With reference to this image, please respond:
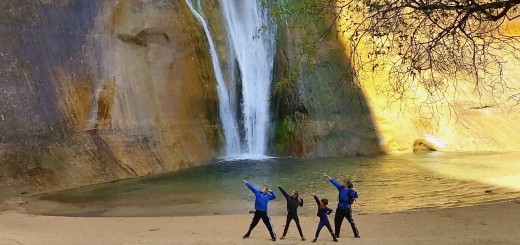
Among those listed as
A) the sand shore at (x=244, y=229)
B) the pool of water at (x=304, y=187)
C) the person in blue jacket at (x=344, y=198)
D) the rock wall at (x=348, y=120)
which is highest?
the rock wall at (x=348, y=120)

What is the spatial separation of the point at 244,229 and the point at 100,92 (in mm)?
11117

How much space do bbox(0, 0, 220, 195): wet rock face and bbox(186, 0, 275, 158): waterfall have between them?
0.97 metres

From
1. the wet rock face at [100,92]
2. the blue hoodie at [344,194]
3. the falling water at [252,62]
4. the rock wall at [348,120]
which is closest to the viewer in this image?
the blue hoodie at [344,194]

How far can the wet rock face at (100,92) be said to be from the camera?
1739 centimetres

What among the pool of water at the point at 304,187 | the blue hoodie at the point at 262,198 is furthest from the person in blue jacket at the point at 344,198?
the pool of water at the point at 304,187

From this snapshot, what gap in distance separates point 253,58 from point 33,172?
1353cm

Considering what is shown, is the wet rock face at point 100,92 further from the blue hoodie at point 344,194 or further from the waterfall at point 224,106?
the blue hoodie at point 344,194

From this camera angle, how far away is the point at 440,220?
11773mm

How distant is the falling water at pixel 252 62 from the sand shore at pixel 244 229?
1365cm

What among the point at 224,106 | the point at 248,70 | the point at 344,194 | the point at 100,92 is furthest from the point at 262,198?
the point at 248,70

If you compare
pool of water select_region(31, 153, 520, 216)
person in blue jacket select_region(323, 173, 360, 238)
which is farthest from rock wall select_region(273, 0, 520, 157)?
person in blue jacket select_region(323, 173, 360, 238)

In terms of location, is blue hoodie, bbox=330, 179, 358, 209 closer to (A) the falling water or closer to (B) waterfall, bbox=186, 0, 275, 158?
(B) waterfall, bbox=186, 0, 275, 158

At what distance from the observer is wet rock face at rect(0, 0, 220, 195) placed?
1739 centimetres

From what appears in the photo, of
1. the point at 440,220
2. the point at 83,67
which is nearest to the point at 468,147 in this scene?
the point at 440,220
